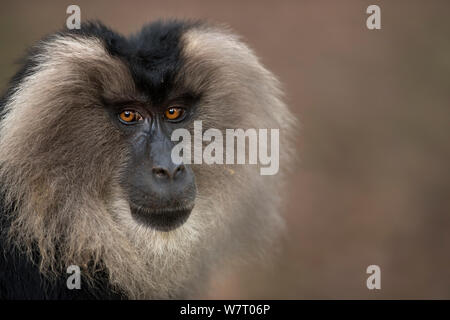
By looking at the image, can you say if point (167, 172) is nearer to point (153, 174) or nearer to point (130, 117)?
point (153, 174)

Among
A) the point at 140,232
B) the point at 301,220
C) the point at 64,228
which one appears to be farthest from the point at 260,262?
the point at 301,220

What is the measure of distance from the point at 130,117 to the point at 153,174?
0.45 m

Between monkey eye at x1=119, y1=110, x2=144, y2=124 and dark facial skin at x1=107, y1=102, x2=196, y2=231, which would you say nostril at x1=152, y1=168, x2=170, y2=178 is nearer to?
dark facial skin at x1=107, y1=102, x2=196, y2=231

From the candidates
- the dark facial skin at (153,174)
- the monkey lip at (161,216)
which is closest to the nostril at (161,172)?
the dark facial skin at (153,174)

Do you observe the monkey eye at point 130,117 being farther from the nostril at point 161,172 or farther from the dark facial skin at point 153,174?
the nostril at point 161,172

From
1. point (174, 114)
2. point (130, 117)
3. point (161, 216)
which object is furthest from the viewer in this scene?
point (174, 114)

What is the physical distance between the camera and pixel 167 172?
3.59 meters

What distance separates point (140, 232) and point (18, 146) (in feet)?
2.72

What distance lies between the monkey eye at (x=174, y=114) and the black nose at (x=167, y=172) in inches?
17.6

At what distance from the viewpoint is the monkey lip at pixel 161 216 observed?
3.68 metres

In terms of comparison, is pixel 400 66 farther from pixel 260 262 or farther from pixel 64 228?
pixel 64 228

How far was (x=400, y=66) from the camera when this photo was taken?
8992 mm

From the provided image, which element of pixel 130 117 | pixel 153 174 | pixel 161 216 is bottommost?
pixel 161 216

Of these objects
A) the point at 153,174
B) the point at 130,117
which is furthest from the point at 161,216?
the point at 130,117
